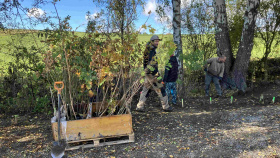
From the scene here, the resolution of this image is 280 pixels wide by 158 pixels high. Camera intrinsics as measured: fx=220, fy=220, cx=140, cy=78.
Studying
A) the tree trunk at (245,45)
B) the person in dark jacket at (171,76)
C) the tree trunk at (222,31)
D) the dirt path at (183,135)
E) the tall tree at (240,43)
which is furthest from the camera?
the tree trunk at (222,31)

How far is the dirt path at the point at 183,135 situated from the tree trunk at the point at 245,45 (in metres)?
1.75

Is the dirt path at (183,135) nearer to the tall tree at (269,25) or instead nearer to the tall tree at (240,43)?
the tall tree at (240,43)

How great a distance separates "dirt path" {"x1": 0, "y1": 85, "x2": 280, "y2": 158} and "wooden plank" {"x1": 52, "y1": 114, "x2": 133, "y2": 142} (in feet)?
0.69

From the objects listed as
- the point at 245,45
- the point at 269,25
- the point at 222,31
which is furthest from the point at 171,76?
the point at 269,25

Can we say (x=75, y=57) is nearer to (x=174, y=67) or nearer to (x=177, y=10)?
(x=174, y=67)

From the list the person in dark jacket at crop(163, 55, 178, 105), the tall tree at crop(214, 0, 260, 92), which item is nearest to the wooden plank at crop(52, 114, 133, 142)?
the person in dark jacket at crop(163, 55, 178, 105)

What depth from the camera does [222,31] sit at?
22.8 ft

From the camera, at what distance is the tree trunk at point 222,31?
6.87 meters

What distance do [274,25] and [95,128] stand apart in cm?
789

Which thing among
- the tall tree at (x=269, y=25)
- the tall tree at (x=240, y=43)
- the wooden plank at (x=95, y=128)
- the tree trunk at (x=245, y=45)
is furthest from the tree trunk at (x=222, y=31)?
the wooden plank at (x=95, y=128)

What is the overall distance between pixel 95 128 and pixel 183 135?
1.46 metres

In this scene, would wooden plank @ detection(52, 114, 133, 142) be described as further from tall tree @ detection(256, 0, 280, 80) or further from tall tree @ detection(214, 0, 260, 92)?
tall tree @ detection(256, 0, 280, 80)

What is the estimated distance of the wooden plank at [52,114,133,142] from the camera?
10.5 feet

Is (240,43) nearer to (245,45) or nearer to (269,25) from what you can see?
(245,45)
